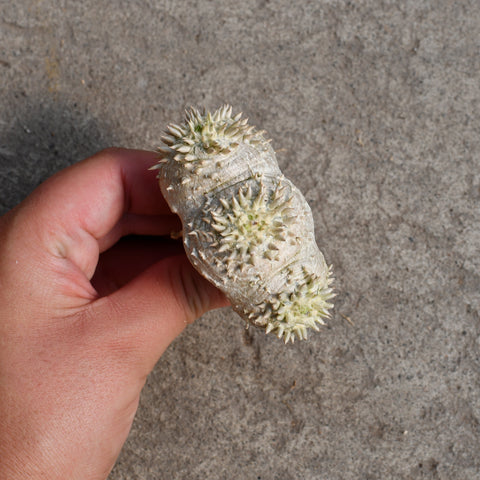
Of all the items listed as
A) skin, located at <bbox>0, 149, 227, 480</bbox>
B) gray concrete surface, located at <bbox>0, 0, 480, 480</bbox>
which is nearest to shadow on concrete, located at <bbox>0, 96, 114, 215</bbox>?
gray concrete surface, located at <bbox>0, 0, 480, 480</bbox>

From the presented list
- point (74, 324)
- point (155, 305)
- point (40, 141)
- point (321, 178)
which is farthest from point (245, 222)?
point (40, 141)

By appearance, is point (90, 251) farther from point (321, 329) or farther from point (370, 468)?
point (370, 468)

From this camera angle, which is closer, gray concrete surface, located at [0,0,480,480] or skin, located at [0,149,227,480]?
skin, located at [0,149,227,480]

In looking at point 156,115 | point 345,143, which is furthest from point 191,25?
point 345,143

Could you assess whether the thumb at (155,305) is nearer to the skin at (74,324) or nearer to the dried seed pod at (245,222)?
the skin at (74,324)

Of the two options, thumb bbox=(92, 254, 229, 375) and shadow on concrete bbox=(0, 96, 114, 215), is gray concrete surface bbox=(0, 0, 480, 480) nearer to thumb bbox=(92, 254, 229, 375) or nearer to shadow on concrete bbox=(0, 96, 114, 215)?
shadow on concrete bbox=(0, 96, 114, 215)

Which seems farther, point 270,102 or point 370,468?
point 270,102

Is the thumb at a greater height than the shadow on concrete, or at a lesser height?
lesser
